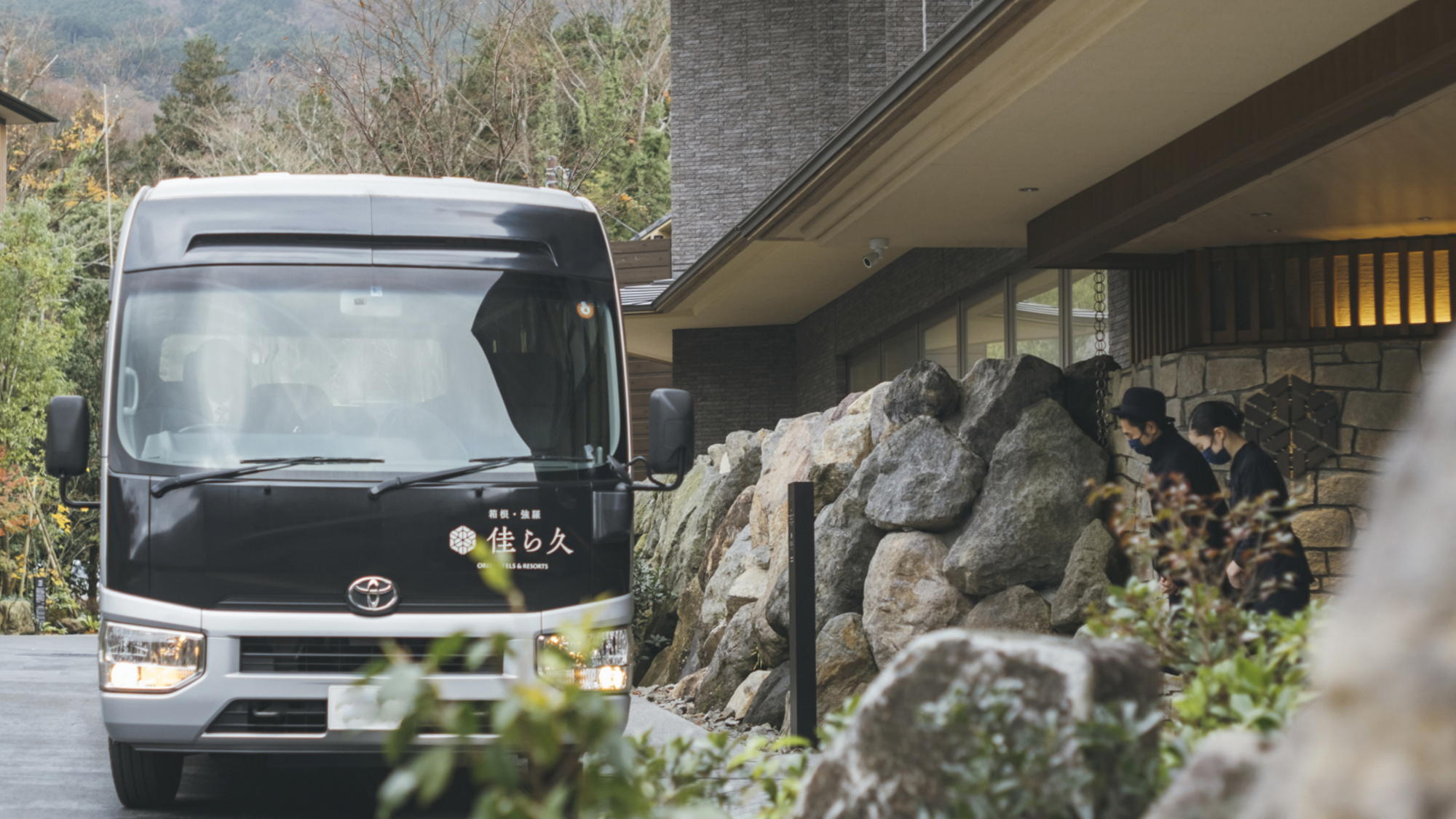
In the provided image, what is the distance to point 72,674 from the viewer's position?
1544 cm

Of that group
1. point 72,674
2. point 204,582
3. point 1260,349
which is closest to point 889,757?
point 204,582

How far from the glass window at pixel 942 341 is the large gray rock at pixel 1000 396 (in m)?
4.84

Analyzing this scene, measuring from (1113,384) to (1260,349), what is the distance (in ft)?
3.69

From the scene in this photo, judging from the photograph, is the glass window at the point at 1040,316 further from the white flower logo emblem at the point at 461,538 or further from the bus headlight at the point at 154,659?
the bus headlight at the point at 154,659

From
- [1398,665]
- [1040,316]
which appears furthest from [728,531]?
[1398,665]

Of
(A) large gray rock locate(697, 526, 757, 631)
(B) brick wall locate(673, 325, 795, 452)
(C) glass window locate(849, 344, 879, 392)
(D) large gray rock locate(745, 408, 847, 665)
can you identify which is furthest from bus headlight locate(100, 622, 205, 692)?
(B) brick wall locate(673, 325, 795, 452)

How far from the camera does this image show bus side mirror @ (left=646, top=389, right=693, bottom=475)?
6957 mm

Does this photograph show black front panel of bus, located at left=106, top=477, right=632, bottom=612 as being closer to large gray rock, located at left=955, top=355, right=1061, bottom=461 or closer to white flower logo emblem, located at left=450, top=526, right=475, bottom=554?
white flower logo emblem, located at left=450, top=526, right=475, bottom=554

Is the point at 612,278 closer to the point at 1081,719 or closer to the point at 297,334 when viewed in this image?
the point at 297,334

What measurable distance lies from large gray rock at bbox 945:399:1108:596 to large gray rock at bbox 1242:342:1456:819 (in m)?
8.42

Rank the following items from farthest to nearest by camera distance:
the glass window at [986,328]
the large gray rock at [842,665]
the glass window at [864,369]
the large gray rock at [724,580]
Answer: the glass window at [864,369] → the glass window at [986,328] → the large gray rock at [724,580] → the large gray rock at [842,665]

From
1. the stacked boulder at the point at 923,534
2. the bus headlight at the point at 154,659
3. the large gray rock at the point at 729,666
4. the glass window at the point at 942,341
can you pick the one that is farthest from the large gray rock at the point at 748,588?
the bus headlight at the point at 154,659

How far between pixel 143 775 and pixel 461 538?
1.99 metres

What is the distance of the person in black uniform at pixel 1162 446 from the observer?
25.7ft
